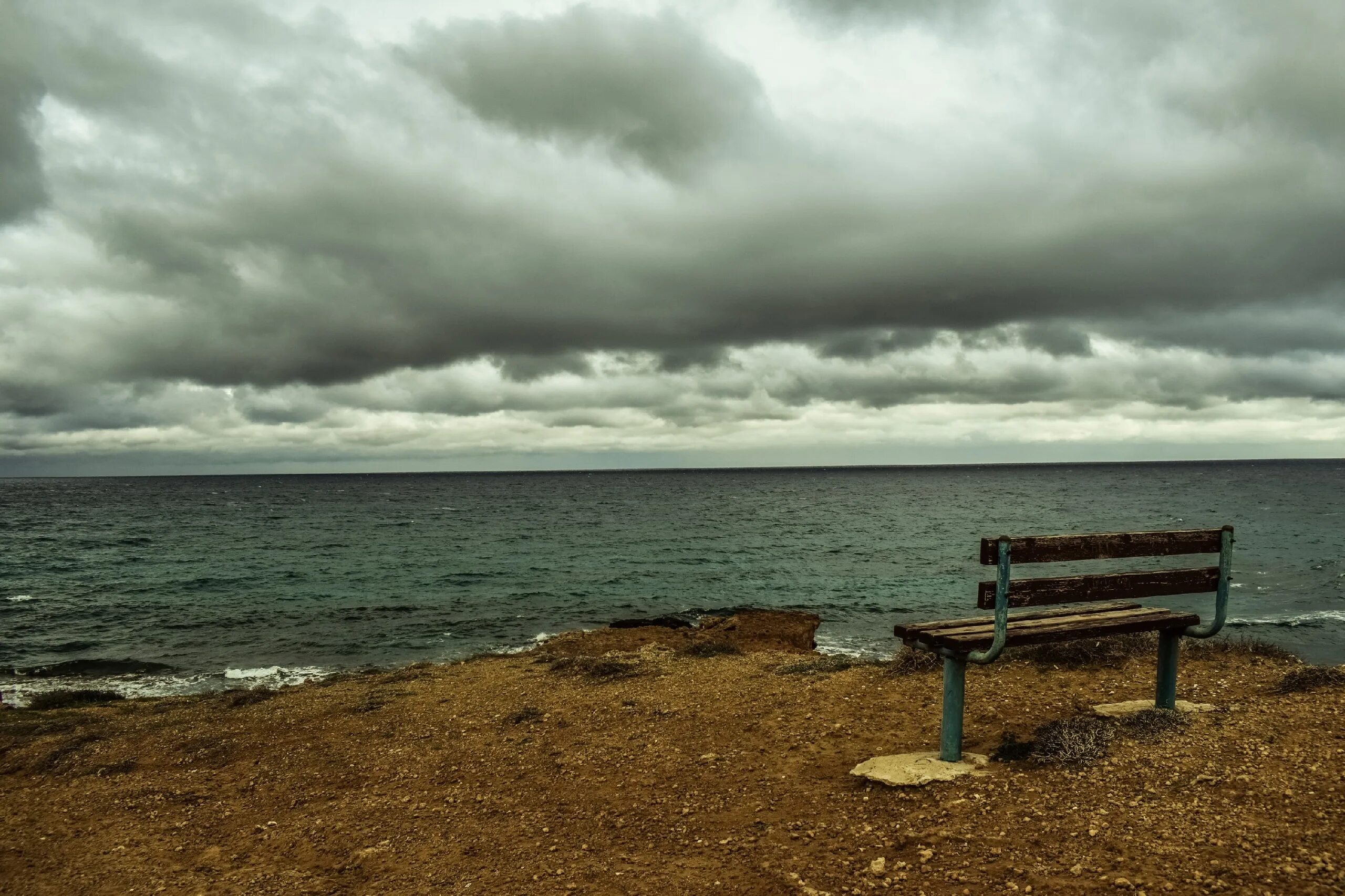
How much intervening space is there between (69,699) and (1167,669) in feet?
68.5

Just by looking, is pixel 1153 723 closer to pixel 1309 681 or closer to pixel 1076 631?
pixel 1076 631

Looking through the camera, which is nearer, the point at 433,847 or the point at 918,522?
the point at 433,847

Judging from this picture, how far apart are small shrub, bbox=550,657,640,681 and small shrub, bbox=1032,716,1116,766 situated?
24.2ft

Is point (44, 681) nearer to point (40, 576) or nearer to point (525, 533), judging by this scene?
point (40, 576)

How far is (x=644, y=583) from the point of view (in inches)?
1348

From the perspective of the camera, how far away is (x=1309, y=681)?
331 inches

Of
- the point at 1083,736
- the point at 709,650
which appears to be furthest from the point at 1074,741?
the point at 709,650

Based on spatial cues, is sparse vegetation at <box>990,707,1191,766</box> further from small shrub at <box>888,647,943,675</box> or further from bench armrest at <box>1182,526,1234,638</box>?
small shrub at <box>888,647,943,675</box>

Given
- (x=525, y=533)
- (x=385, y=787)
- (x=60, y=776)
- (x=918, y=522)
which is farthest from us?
(x=918, y=522)

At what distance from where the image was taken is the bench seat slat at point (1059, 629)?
6.74 meters

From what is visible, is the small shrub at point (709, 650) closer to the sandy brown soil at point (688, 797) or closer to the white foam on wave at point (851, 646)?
the sandy brown soil at point (688, 797)

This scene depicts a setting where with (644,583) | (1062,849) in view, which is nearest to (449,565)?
(644,583)

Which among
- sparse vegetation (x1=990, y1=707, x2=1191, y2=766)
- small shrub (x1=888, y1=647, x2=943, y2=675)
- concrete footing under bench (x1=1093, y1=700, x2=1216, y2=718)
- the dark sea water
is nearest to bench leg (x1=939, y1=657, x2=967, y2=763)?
sparse vegetation (x1=990, y1=707, x2=1191, y2=766)

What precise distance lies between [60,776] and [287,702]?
3763mm
